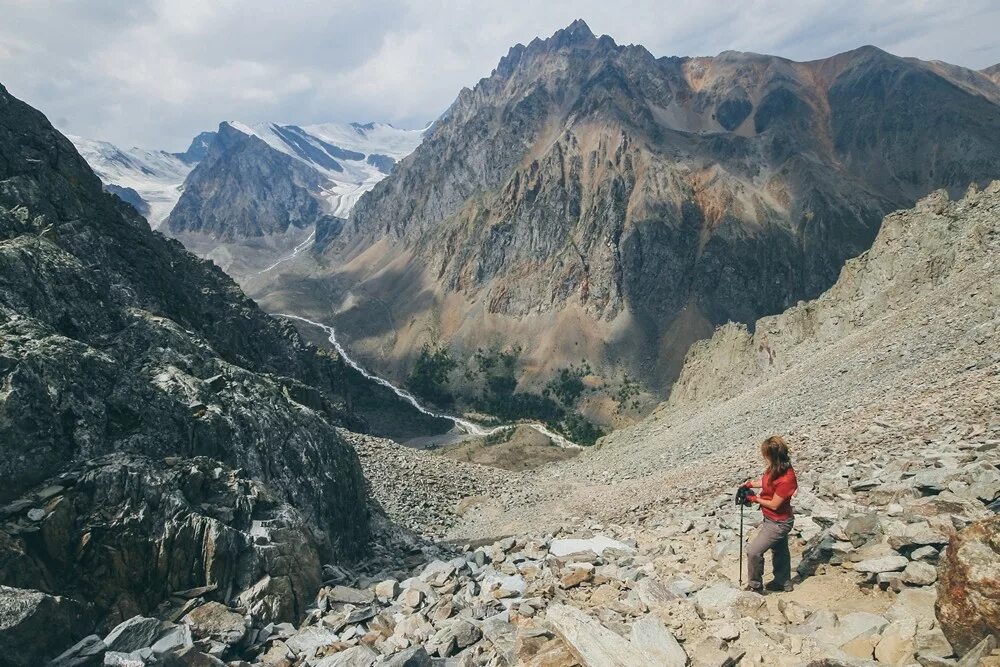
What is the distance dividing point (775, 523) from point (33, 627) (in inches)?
524

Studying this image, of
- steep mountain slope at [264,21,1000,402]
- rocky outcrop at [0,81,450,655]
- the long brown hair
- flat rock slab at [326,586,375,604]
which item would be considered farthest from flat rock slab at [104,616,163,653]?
steep mountain slope at [264,21,1000,402]

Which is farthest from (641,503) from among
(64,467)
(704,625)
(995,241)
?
(995,241)

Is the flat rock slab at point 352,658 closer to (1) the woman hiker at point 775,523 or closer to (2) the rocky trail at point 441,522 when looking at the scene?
(2) the rocky trail at point 441,522

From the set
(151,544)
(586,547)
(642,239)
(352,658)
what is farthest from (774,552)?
(642,239)

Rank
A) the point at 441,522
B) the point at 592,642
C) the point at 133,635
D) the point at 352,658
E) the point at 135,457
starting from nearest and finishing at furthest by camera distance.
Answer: the point at 592,642 < the point at 352,658 < the point at 133,635 < the point at 135,457 < the point at 441,522

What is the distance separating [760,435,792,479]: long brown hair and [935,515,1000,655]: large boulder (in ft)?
11.7

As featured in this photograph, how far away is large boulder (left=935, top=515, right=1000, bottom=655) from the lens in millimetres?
6793

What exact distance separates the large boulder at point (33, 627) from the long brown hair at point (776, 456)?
13.4 meters

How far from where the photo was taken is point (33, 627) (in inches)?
419

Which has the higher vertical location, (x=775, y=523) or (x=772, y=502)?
(x=772, y=502)

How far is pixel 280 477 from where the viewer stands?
2545 cm

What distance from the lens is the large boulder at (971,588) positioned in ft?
22.3

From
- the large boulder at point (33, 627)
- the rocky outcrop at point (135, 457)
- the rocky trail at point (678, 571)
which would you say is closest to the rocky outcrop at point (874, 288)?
the rocky trail at point (678, 571)

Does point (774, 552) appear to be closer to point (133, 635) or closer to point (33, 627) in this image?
point (133, 635)
